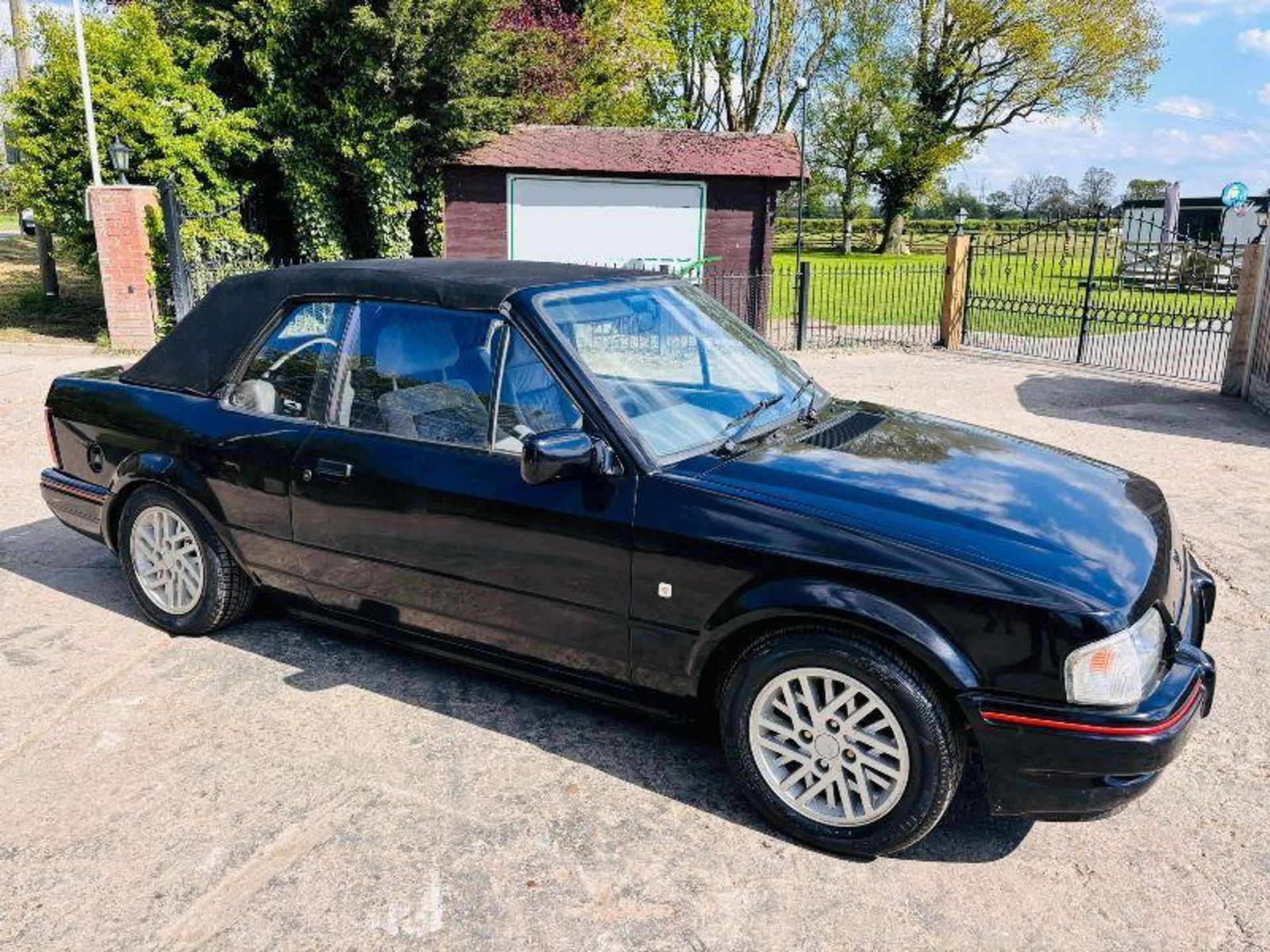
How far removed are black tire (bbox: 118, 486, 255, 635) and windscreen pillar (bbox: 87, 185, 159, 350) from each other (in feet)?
33.9

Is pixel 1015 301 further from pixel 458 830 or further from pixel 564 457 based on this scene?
pixel 458 830

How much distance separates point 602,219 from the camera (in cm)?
1619

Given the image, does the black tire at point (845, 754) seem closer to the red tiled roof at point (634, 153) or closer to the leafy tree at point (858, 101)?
the red tiled roof at point (634, 153)

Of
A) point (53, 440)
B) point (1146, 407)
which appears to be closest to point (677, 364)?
point (53, 440)

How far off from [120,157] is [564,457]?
493 inches

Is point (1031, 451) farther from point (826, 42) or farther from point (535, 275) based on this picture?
point (826, 42)

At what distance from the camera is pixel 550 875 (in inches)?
113

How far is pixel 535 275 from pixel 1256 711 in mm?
3377

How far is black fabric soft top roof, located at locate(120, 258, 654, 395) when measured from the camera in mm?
3668

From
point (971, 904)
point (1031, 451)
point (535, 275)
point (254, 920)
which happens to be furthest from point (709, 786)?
point (535, 275)

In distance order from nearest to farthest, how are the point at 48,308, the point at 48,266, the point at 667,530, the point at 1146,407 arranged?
the point at 667,530
the point at 1146,407
the point at 48,308
the point at 48,266

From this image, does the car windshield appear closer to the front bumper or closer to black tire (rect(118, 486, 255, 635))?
the front bumper

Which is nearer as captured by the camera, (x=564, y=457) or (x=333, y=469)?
(x=564, y=457)

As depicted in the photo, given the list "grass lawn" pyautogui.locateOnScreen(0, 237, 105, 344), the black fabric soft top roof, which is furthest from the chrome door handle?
"grass lawn" pyautogui.locateOnScreen(0, 237, 105, 344)
